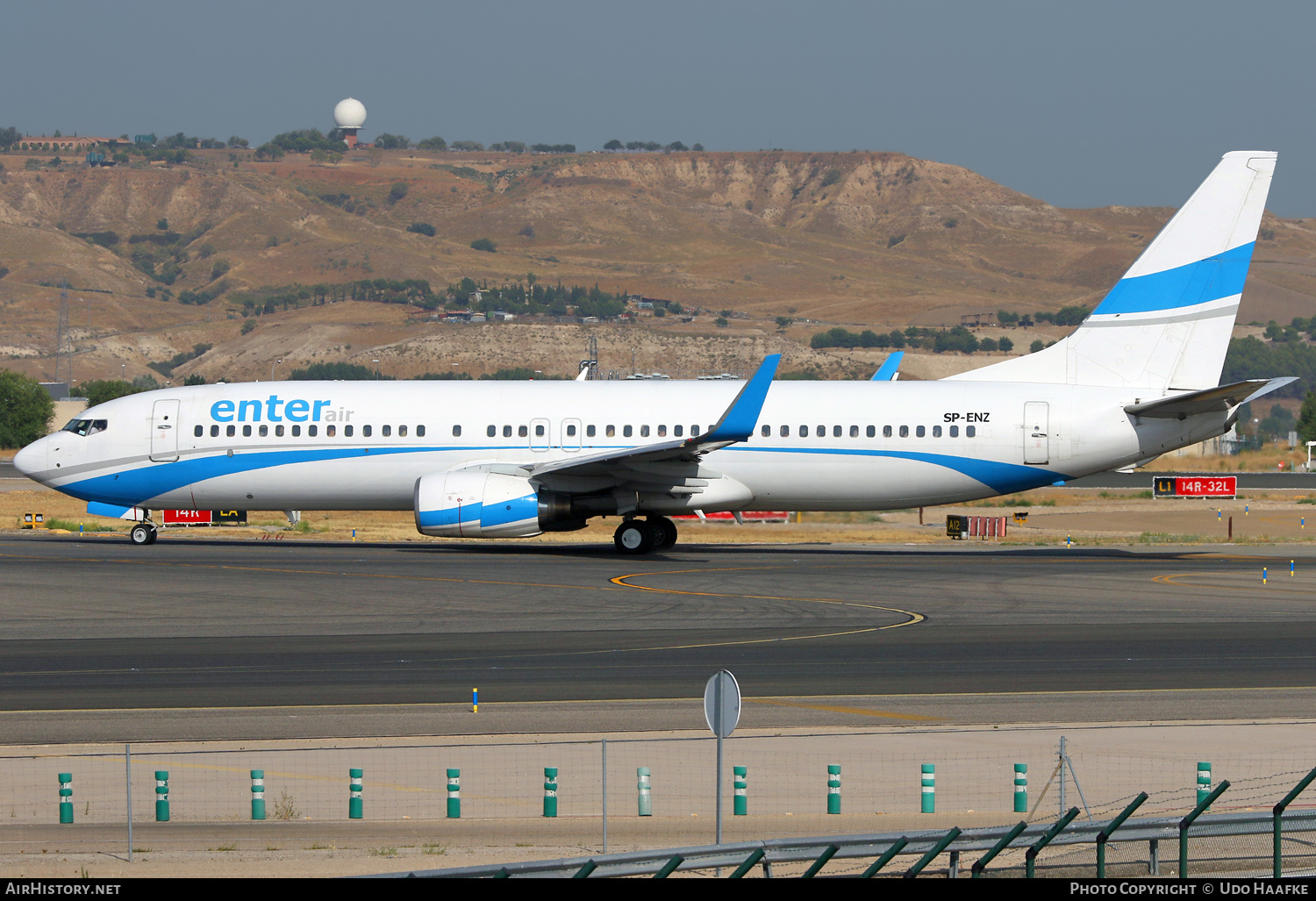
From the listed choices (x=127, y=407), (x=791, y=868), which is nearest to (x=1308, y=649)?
(x=791, y=868)

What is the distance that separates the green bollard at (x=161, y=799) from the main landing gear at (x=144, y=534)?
28.5 meters

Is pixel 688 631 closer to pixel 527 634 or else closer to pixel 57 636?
pixel 527 634

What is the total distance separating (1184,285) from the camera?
Answer: 37.5m

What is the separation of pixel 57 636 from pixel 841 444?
2013 cm

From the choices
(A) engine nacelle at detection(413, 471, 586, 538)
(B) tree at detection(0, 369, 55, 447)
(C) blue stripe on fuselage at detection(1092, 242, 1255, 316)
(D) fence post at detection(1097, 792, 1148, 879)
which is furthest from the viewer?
(B) tree at detection(0, 369, 55, 447)

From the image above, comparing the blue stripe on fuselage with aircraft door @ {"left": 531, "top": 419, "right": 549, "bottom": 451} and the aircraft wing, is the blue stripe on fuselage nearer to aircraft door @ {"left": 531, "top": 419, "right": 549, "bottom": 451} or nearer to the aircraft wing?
the aircraft wing

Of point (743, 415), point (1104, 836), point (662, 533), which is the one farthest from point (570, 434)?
point (1104, 836)

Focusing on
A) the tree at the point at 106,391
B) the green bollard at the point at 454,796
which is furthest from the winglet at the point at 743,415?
the tree at the point at 106,391

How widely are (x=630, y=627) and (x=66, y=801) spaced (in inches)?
529

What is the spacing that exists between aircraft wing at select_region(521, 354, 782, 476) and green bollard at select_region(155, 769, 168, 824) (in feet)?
70.5

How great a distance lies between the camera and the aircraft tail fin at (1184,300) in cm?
3694

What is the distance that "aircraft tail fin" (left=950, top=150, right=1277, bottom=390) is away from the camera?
36.9m

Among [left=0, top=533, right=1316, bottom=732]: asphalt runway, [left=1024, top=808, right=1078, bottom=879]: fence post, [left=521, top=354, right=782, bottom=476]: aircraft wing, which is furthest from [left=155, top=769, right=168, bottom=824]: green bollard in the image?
[left=521, top=354, right=782, bottom=476]: aircraft wing
